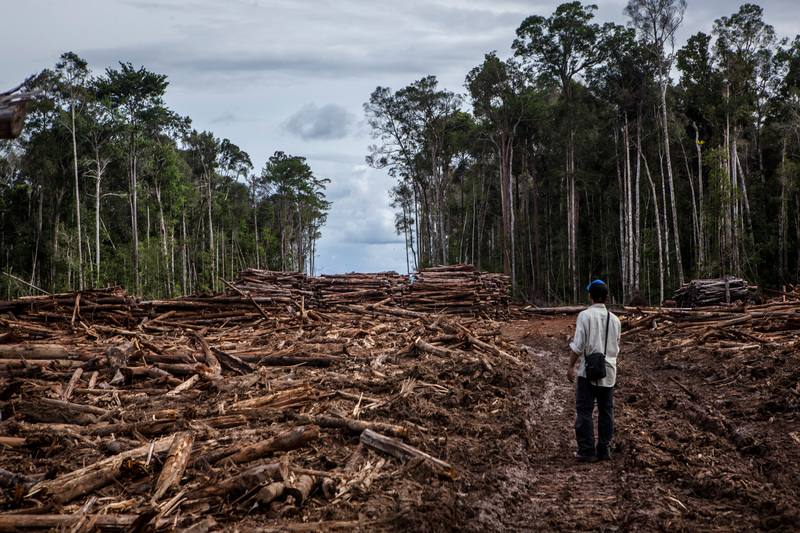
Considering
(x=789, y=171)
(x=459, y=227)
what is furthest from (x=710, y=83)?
(x=459, y=227)

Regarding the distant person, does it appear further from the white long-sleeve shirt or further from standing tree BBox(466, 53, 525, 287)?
standing tree BBox(466, 53, 525, 287)

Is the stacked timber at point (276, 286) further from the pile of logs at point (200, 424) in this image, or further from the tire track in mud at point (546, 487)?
the tire track in mud at point (546, 487)

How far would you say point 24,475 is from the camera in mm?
4359

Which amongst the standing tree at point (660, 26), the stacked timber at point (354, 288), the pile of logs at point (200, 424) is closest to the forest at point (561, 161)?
the standing tree at point (660, 26)

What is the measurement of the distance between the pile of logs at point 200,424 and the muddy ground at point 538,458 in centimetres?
5

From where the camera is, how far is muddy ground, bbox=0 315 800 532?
3838 millimetres

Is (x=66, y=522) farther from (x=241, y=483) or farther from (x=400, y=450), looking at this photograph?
(x=400, y=450)

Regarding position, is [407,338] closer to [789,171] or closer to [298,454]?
[298,454]

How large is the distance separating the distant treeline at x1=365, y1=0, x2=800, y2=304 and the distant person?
23284mm

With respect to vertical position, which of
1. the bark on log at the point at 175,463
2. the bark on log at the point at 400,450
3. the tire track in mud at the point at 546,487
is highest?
the bark on log at the point at 175,463

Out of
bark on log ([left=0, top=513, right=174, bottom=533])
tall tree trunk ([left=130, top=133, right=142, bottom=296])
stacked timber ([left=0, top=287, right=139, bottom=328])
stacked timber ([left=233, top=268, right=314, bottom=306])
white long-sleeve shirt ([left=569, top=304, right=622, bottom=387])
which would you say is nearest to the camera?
bark on log ([left=0, top=513, right=174, bottom=533])

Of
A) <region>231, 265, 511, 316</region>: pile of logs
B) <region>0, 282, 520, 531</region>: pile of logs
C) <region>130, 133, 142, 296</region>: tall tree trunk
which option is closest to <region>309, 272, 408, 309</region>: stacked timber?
<region>231, 265, 511, 316</region>: pile of logs

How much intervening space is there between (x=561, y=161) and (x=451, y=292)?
78.5 ft

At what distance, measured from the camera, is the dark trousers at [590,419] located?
5.38 metres
